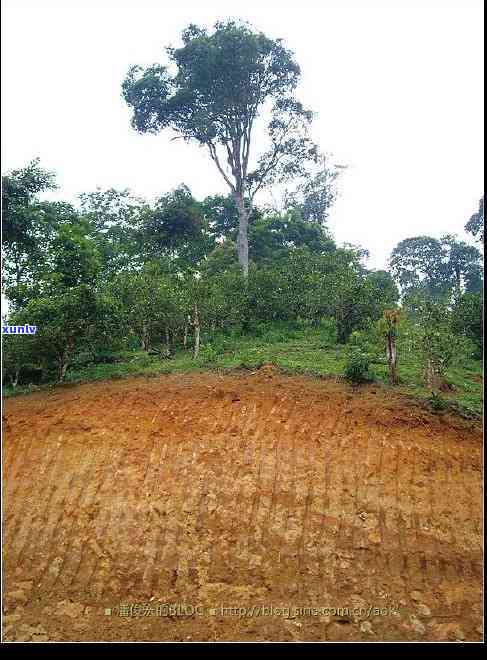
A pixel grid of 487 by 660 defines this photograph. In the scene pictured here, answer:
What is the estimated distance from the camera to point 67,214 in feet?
67.5

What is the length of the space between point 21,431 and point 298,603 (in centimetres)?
653

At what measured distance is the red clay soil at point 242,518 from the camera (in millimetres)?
7070

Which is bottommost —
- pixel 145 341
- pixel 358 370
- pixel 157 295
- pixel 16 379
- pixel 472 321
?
pixel 16 379

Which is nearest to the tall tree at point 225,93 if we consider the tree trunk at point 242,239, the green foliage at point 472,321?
the tree trunk at point 242,239

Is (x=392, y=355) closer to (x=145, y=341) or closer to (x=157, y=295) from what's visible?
(x=157, y=295)

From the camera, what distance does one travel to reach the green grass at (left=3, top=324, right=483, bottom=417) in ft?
34.1

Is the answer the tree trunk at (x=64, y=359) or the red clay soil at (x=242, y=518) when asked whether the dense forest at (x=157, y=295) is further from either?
the red clay soil at (x=242, y=518)

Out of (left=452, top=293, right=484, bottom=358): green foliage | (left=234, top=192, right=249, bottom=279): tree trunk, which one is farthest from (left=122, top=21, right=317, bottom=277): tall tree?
(left=452, top=293, right=484, bottom=358): green foliage

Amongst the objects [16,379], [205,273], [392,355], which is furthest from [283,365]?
[205,273]

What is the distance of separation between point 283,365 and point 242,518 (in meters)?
4.36

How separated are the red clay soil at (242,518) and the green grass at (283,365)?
0.77 metres

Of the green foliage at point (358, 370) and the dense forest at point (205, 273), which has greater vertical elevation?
the dense forest at point (205, 273)

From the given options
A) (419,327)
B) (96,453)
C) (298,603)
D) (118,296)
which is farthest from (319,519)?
(118,296)

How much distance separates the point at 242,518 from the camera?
818cm
